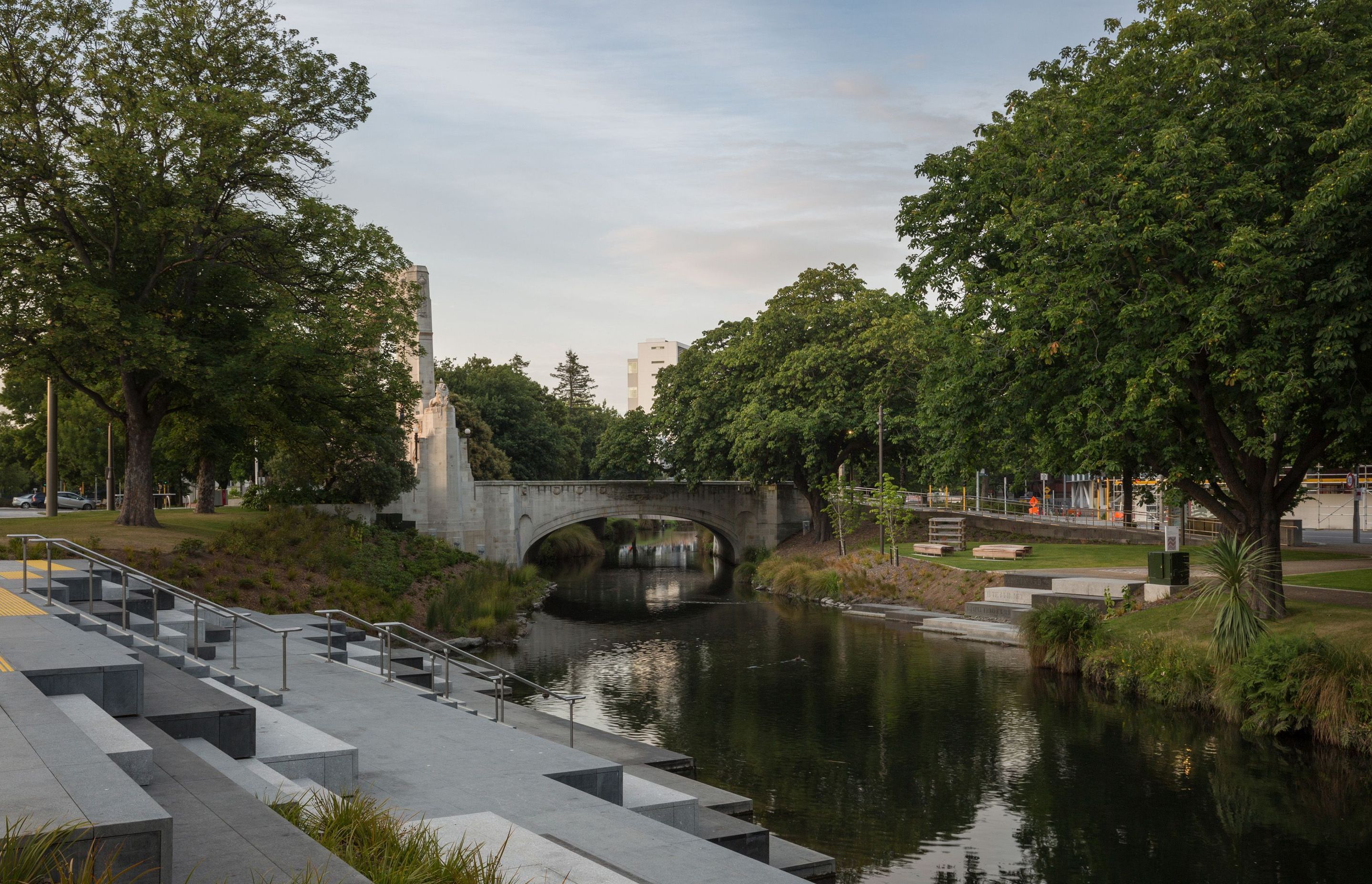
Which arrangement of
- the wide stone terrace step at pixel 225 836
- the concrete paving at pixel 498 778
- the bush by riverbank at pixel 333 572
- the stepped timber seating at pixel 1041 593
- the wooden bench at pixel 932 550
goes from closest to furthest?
the wide stone terrace step at pixel 225 836 → the concrete paving at pixel 498 778 → the bush by riverbank at pixel 333 572 → the stepped timber seating at pixel 1041 593 → the wooden bench at pixel 932 550

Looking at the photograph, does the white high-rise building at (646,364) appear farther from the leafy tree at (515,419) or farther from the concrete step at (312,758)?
the concrete step at (312,758)

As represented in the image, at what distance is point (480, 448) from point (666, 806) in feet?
157

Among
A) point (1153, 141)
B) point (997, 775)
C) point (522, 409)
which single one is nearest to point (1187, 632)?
point (997, 775)

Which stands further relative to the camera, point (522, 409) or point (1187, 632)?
point (522, 409)

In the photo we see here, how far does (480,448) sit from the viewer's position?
184 ft

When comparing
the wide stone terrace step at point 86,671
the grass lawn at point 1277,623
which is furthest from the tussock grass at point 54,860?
the grass lawn at point 1277,623

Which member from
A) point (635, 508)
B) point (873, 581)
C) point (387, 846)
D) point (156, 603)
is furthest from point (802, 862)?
point (635, 508)

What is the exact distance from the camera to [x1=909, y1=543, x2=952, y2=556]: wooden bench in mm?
38250

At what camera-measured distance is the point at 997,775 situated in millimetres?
15602

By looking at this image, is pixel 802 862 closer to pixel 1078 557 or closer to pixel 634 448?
pixel 1078 557

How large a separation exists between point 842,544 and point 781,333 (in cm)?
1082

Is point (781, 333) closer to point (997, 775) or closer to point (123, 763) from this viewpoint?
point (997, 775)

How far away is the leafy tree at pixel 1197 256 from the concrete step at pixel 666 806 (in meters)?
10.8

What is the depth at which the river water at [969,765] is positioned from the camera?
1238 cm
